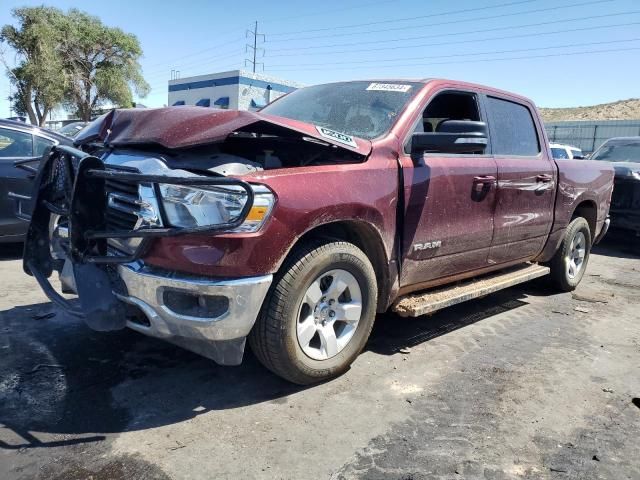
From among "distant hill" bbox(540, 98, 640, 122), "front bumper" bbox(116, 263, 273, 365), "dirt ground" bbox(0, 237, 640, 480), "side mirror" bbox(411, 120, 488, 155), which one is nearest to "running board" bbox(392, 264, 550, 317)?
"dirt ground" bbox(0, 237, 640, 480)

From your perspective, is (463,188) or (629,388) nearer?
(629,388)

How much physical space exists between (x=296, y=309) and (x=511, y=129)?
2971mm

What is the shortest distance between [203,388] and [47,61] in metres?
35.0

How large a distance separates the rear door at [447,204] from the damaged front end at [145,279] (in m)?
1.32

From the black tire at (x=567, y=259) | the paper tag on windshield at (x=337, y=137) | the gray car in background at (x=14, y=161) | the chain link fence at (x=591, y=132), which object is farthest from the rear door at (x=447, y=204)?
the chain link fence at (x=591, y=132)

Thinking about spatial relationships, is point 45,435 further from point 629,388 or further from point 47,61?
point 47,61

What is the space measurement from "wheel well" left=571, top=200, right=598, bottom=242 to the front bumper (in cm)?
452

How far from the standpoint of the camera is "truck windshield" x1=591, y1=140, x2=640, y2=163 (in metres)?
9.86

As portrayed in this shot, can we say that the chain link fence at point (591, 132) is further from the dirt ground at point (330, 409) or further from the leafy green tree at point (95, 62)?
the dirt ground at point (330, 409)

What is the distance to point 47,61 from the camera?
32.3 metres

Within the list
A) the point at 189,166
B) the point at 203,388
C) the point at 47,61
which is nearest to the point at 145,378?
the point at 203,388

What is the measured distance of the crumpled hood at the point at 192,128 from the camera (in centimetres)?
285

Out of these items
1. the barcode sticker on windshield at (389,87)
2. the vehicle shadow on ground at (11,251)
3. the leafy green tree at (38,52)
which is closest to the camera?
the barcode sticker on windshield at (389,87)

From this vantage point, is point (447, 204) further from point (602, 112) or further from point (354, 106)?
point (602, 112)
